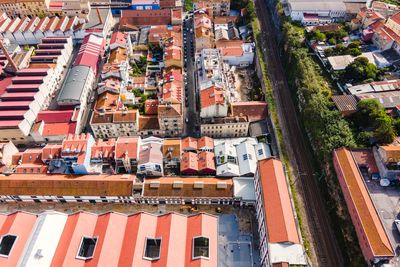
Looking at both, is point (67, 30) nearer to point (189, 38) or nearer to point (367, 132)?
point (189, 38)

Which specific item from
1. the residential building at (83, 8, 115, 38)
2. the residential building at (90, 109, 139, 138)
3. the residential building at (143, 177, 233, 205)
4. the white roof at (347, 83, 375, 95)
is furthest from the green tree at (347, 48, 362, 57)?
the residential building at (83, 8, 115, 38)

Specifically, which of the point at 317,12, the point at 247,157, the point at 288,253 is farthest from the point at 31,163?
the point at 317,12

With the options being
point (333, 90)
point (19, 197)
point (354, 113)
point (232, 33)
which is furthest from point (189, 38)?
point (19, 197)

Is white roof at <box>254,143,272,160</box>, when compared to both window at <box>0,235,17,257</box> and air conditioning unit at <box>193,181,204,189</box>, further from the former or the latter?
window at <box>0,235,17,257</box>

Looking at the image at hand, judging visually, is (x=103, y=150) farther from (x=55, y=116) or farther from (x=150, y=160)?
(x=55, y=116)

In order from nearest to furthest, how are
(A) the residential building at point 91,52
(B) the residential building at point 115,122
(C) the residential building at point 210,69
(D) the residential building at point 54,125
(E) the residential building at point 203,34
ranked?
(B) the residential building at point 115,122, (D) the residential building at point 54,125, (C) the residential building at point 210,69, (A) the residential building at point 91,52, (E) the residential building at point 203,34

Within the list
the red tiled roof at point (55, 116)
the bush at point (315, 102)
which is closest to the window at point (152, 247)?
the bush at point (315, 102)

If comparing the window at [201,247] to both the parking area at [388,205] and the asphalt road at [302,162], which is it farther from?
the parking area at [388,205]
